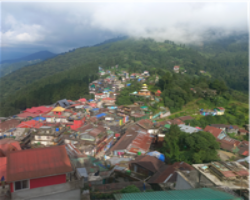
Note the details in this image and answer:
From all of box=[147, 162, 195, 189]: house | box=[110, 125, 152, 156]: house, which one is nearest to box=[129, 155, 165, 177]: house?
box=[147, 162, 195, 189]: house

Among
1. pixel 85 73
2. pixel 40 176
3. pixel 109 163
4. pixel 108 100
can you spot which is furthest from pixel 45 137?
pixel 85 73

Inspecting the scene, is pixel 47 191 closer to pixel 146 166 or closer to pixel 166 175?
pixel 166 175

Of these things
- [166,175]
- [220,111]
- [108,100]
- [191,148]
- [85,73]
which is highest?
[85,73]

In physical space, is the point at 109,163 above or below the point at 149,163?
below

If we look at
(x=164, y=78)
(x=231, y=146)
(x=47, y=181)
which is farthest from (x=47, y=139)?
(x=164, y=78)

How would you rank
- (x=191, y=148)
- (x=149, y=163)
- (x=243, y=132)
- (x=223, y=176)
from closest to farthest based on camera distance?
(x=223, y=176), (x=149, y=163), (x=191, y=148), (x=243, y=132)

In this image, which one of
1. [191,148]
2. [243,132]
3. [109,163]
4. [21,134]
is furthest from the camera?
[243,132]

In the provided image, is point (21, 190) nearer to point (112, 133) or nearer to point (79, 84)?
point (112, 133)
